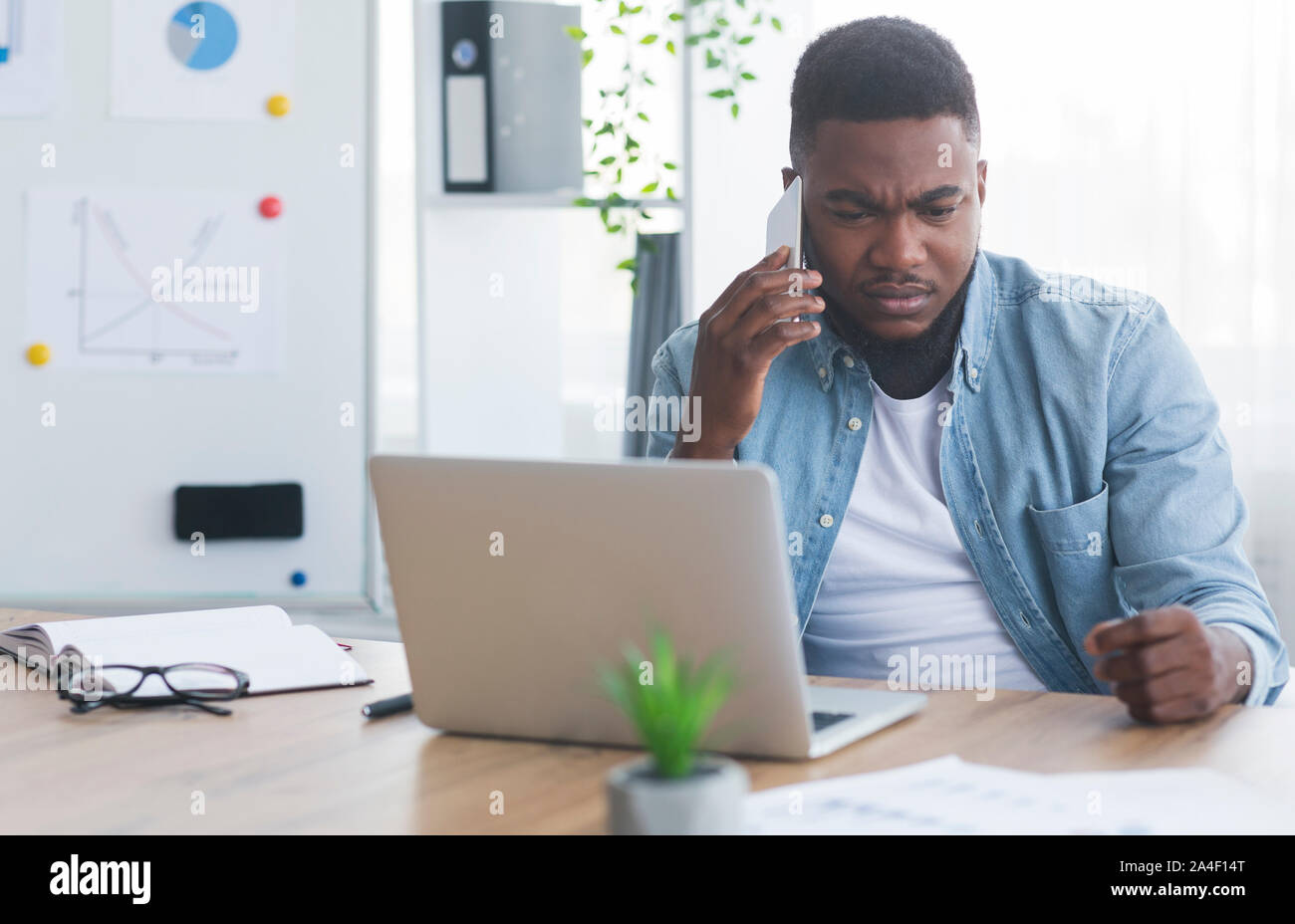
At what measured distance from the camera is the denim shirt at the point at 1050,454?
134 centimetres

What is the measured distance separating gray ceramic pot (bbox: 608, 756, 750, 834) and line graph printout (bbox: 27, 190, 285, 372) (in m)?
1.80

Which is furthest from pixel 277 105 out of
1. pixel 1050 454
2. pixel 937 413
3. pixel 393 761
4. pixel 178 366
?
A: pixel 393 761

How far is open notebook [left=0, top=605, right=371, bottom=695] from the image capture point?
3.88ft

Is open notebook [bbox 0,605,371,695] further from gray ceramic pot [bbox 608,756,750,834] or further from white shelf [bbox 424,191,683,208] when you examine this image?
white shelf [bbox 424,191,683,208]

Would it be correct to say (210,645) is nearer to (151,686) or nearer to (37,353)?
(151,686)

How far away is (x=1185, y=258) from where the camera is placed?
7.97 ft

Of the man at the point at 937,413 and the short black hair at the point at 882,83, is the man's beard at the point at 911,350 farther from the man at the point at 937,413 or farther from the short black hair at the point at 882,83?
the short black hair at the point at 882,83

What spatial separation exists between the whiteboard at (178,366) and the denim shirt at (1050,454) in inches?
39.9

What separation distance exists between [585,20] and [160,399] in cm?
98

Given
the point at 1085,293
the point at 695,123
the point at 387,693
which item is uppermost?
the point at 695,123

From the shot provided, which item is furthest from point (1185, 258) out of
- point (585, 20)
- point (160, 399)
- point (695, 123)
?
point (160, 399)

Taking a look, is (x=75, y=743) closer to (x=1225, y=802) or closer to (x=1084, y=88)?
(x=1225, y=802)
